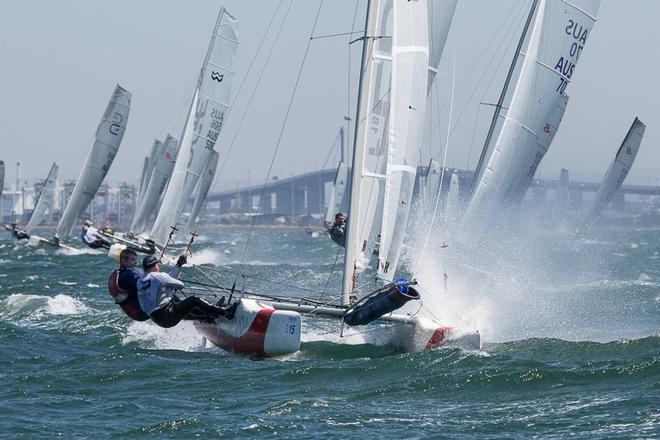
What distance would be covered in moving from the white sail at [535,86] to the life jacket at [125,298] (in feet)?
18.7

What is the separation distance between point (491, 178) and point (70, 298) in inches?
295

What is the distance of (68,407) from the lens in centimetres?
980

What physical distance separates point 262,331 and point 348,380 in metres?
1.70

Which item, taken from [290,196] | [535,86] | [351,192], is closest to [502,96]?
[535,86]

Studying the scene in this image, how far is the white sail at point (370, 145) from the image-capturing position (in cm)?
1309

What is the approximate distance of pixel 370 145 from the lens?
44.0 ft

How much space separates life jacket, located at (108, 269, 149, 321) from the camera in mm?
12656

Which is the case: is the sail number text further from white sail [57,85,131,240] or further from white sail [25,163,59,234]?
white sail [25,163,59,234]

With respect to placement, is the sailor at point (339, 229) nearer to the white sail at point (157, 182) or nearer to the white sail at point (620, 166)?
the white sail at point (620, 166)

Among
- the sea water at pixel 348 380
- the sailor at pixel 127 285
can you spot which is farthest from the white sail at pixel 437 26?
the sailor at pixel 127 285

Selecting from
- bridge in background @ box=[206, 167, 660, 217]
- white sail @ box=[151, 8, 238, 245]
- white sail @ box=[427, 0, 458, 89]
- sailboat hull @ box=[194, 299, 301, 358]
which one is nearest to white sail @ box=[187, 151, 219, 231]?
white sail @ box=[151, 8, 238, 245]

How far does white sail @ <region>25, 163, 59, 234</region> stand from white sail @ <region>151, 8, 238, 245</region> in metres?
14.2

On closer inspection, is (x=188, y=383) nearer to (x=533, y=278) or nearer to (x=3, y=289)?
(x=3, y=289)

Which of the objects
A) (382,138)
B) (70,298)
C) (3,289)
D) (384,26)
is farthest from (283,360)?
(3,289)
